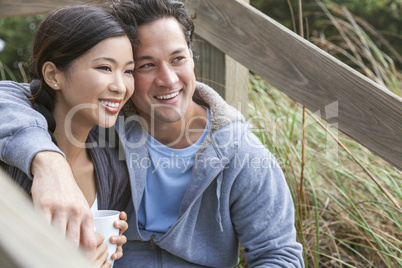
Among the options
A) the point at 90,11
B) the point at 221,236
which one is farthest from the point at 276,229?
the point at 90,11

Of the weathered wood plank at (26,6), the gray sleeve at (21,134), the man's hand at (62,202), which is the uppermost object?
the weathered wood plank at (26,6)

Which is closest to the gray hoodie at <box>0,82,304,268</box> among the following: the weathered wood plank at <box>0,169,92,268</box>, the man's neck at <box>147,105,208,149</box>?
the man's neck at <box>147,105,208,149</box>

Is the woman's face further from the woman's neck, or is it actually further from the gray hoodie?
the gray hoodie

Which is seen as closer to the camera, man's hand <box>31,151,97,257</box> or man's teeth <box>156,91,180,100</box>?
man's hand <box>31,151,97,257</box>

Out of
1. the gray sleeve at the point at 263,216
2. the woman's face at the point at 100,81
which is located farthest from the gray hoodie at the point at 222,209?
the woman's face at the point at 100,81

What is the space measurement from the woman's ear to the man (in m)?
0.34

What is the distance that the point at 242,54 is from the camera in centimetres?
203

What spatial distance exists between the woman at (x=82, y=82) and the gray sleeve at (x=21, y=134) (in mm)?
171

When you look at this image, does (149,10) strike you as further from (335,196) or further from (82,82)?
(335,196)

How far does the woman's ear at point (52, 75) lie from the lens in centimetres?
193

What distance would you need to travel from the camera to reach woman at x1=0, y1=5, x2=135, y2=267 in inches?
73.7

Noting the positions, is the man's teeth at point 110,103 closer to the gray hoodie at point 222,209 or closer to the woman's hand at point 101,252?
the gray hoodie at point 222,209

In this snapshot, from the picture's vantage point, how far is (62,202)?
4.33 feet

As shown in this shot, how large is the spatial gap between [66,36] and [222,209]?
39.6 inches
